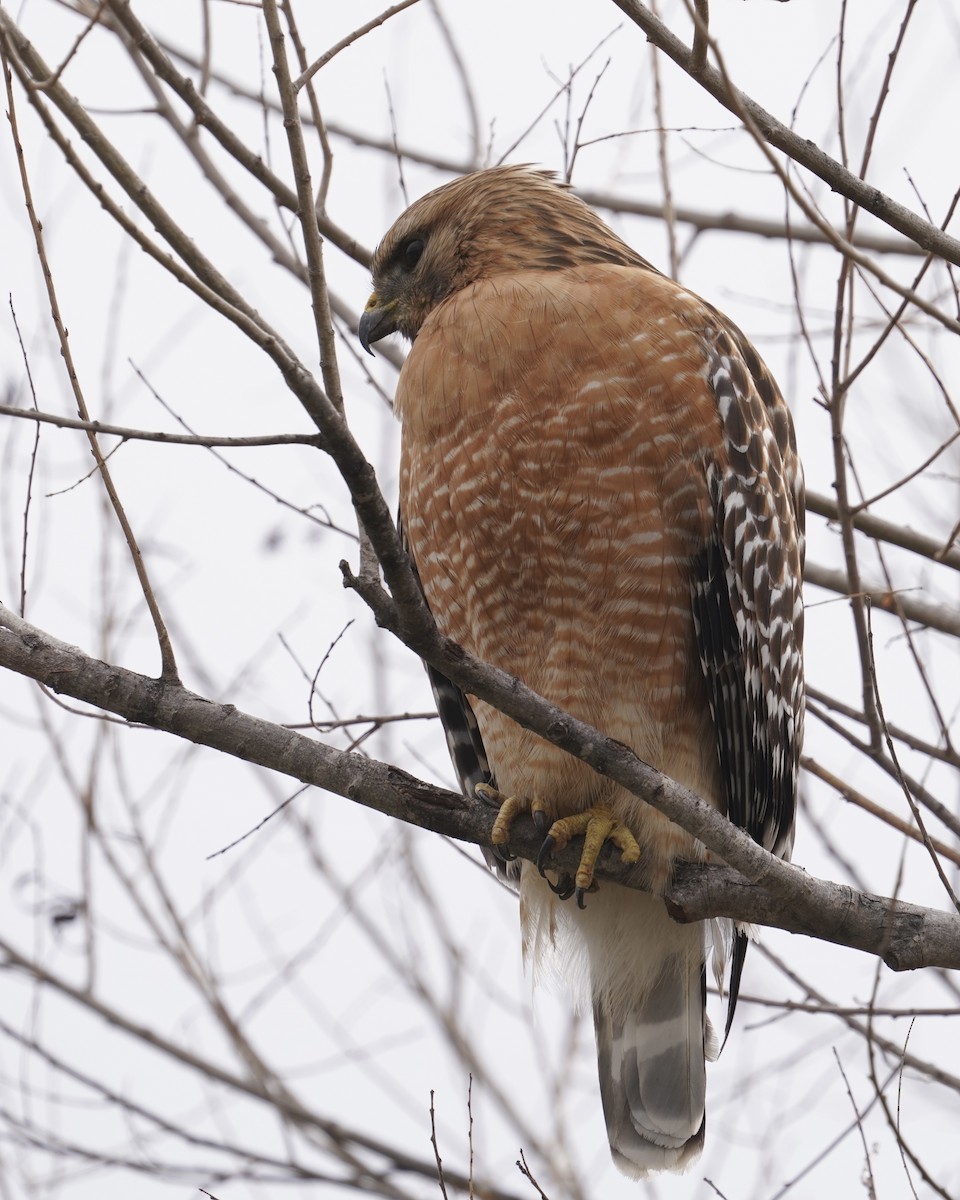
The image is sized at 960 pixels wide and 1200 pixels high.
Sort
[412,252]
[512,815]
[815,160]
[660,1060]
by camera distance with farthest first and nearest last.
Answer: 1. [412,252]
2. [660,1060]
3. [512,815]
4. [815,160]

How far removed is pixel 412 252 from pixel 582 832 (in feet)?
7.40

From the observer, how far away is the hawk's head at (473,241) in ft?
15.3

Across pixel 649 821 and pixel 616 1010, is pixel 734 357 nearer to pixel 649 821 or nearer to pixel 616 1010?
pixel 649 821

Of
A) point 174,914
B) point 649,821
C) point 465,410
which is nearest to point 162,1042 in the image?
point 174,914

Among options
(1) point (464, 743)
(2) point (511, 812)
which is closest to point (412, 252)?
(1) point (464, 743)

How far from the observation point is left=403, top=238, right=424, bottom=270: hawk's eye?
16.1ft

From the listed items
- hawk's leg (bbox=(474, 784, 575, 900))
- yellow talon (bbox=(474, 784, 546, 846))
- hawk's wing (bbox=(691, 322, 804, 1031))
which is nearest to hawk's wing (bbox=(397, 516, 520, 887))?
hawk's leg (bbox=(474, 784, 575, 900))

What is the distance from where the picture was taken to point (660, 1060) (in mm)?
4652

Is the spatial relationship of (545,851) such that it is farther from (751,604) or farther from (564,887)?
(751,604)

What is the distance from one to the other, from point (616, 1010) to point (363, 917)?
1965mm

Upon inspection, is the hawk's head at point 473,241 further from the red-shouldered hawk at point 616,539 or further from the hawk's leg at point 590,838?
the hawk's leg at point 590,838

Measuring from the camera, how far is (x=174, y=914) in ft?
18.1

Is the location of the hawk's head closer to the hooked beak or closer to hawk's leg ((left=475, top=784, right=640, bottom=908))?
the hooked beak

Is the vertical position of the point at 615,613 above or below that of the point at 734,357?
below
